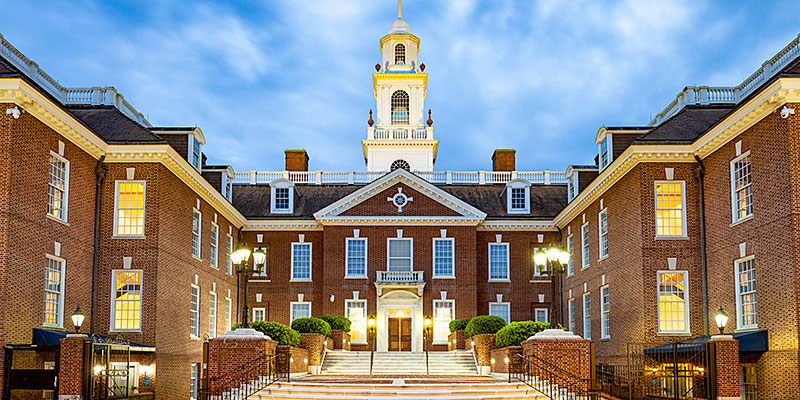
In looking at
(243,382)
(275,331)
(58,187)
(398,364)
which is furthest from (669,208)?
(58,187)

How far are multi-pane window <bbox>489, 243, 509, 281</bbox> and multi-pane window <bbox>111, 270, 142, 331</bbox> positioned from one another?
19378 millimetres

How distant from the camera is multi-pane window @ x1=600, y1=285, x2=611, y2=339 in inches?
1166

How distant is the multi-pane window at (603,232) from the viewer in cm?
3031

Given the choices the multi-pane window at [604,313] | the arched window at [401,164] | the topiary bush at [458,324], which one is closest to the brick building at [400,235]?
the multi-pane window at [604,313]

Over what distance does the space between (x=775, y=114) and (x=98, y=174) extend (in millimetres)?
19239

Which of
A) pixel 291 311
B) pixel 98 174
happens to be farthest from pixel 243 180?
pixel 98 174

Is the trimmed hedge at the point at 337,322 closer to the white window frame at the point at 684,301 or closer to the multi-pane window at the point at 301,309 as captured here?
the multi-pane window at the point at 301,309

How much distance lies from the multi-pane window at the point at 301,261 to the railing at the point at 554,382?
18443mm

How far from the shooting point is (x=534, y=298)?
1574 inches

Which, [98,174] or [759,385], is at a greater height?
[98,174]

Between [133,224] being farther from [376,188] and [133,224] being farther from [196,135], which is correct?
[376,188]

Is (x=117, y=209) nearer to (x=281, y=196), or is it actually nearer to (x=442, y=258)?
(x=281, y=196)

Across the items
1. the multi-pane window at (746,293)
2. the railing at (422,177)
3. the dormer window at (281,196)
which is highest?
the railing at (422,177)

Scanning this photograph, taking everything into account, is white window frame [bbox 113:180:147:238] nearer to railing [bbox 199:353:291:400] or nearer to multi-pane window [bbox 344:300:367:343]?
railing [bbox 199:353:291:400]
